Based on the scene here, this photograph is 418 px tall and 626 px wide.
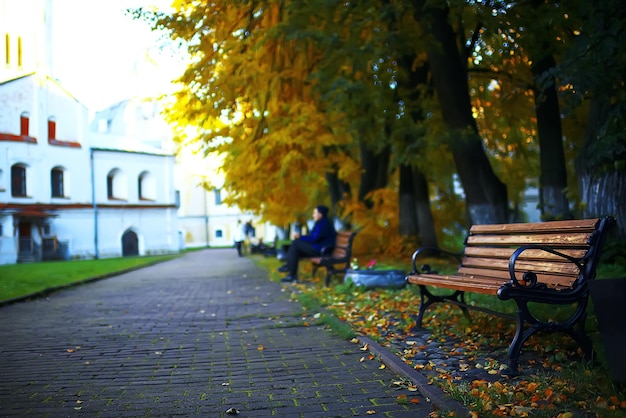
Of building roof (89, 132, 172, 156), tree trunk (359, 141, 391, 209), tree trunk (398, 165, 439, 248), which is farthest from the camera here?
building roof (89, 132, 172, 156)

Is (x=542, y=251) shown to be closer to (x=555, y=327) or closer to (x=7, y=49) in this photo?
(x=555, y=327)

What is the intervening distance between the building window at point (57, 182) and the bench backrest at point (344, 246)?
3266 centimetres

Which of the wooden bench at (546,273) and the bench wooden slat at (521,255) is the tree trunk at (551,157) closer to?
the bench wooden slat at (521,255)

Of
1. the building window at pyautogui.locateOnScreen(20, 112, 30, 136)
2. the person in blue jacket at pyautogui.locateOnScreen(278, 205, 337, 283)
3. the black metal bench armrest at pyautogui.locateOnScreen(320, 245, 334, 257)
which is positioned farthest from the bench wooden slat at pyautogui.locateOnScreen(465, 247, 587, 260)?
the building window at pyautogui.locateOnScreen(20, 112, 30, 136)

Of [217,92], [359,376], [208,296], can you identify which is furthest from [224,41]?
[359,376]

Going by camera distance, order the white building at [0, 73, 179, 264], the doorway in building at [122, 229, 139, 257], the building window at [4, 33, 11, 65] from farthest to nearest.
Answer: the doorway in building at [122, 229, 139, 257]
the white building at [0, 73, 179, 264]
the building window at [4, 33, 11, 65]

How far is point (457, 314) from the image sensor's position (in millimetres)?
7098

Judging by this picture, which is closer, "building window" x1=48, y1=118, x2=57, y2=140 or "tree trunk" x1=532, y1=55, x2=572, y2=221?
"tree trunk" x1=532, y1=55, x2=572, y2=221

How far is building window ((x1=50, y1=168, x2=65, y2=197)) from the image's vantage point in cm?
3969

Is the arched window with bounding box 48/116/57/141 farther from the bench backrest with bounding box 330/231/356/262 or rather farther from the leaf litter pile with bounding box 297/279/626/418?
the leaf litter pile with bounding box 297/279/626/418

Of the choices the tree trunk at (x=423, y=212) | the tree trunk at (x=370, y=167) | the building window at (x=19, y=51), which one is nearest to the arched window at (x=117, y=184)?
the building window at (x=19, y=51)

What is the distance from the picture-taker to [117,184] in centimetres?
4488

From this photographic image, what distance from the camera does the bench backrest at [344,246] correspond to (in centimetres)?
1137

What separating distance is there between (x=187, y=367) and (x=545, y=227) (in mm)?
3330
